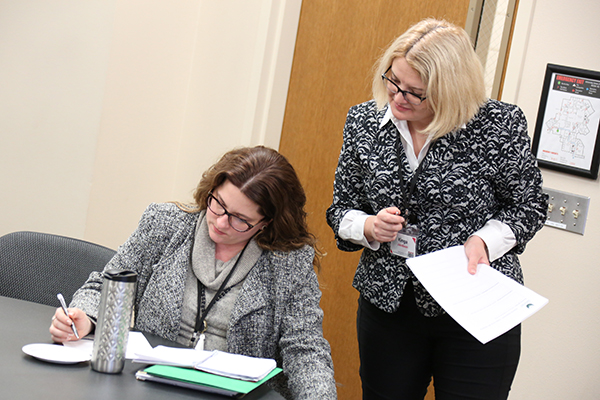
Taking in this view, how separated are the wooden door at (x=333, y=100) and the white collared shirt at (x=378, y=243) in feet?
3.55

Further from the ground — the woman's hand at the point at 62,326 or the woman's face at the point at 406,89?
the woman's face at the point at 406,89

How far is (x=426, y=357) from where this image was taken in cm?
168

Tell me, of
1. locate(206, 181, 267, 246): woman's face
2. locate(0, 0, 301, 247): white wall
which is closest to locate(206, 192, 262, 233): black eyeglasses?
locate(206, 181, 267, 246): woman's face

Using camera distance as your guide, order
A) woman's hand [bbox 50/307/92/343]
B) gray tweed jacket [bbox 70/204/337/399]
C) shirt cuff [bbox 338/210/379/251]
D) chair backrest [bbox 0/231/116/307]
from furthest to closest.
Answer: chair backrest [bbox 0/231/116/307] → shirt cuff [bbox 338/210/379/251] → gray tweed jacket [bbox 70/204/337/399] → woman's hand [bbox 50/307/92/343]

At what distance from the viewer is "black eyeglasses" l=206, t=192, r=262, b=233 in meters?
1.59

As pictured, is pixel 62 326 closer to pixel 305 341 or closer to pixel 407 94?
pixel 305 341

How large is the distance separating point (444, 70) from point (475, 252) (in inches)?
18.2

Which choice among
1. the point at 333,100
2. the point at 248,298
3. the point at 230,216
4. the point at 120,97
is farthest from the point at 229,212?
the point at 120,97

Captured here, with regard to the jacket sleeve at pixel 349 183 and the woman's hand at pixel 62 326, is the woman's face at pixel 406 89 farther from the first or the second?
the woman's hand at pixel 62 326

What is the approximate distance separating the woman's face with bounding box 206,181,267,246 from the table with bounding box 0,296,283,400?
0.45 meters

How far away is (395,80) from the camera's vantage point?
160 centimetres

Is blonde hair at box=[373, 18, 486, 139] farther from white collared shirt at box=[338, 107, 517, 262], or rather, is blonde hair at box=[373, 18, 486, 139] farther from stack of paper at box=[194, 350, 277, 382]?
stack of paper at box=[194, 350, 277, 382]

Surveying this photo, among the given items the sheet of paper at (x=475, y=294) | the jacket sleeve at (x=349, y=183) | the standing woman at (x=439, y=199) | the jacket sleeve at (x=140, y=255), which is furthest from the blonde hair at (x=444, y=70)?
the jacket sleeve at (x=140, y=255)

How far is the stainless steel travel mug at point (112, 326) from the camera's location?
1170 millimetres
